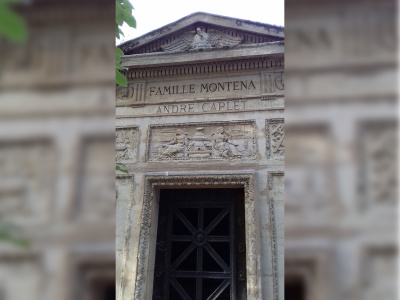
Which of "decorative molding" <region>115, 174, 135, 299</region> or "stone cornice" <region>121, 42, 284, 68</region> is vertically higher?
"stone cornice" <region>121, 42, 284, 68</region>

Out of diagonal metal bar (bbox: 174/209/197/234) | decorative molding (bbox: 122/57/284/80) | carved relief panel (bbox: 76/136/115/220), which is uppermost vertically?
decorative molding (bbox: 122/57/284/80)

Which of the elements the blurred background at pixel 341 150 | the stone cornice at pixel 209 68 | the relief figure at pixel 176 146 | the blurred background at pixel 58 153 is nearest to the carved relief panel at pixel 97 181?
the blurred background at pixel 58 153

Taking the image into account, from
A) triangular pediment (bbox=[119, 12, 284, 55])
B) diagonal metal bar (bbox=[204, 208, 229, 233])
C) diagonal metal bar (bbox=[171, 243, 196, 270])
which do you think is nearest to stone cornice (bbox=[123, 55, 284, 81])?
triangular pediment (bbox=[119, 12, 284, 55])

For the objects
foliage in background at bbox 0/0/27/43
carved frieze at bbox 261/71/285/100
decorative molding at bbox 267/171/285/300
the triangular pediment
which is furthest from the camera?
the triangular pediment

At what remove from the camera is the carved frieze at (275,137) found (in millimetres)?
2695

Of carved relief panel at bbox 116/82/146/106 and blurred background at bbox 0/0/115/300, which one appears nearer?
blurred background at bbox 0/0/115/300

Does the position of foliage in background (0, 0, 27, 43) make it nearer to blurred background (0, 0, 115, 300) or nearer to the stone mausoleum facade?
blurred background (0, 0, 115, 300)

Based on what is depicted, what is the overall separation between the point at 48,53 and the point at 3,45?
36 millimetres

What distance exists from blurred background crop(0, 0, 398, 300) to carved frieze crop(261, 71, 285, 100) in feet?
8.26

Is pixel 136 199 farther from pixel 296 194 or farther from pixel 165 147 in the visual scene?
pixel 296 194

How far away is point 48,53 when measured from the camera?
1.01 feet

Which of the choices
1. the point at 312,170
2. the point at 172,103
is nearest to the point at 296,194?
the point at 312,170

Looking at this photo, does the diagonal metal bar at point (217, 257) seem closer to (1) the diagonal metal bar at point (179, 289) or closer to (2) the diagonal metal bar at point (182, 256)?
(2) the diagonal metal bar at point (182, 256)

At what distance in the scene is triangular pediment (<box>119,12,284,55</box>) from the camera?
2.91m
